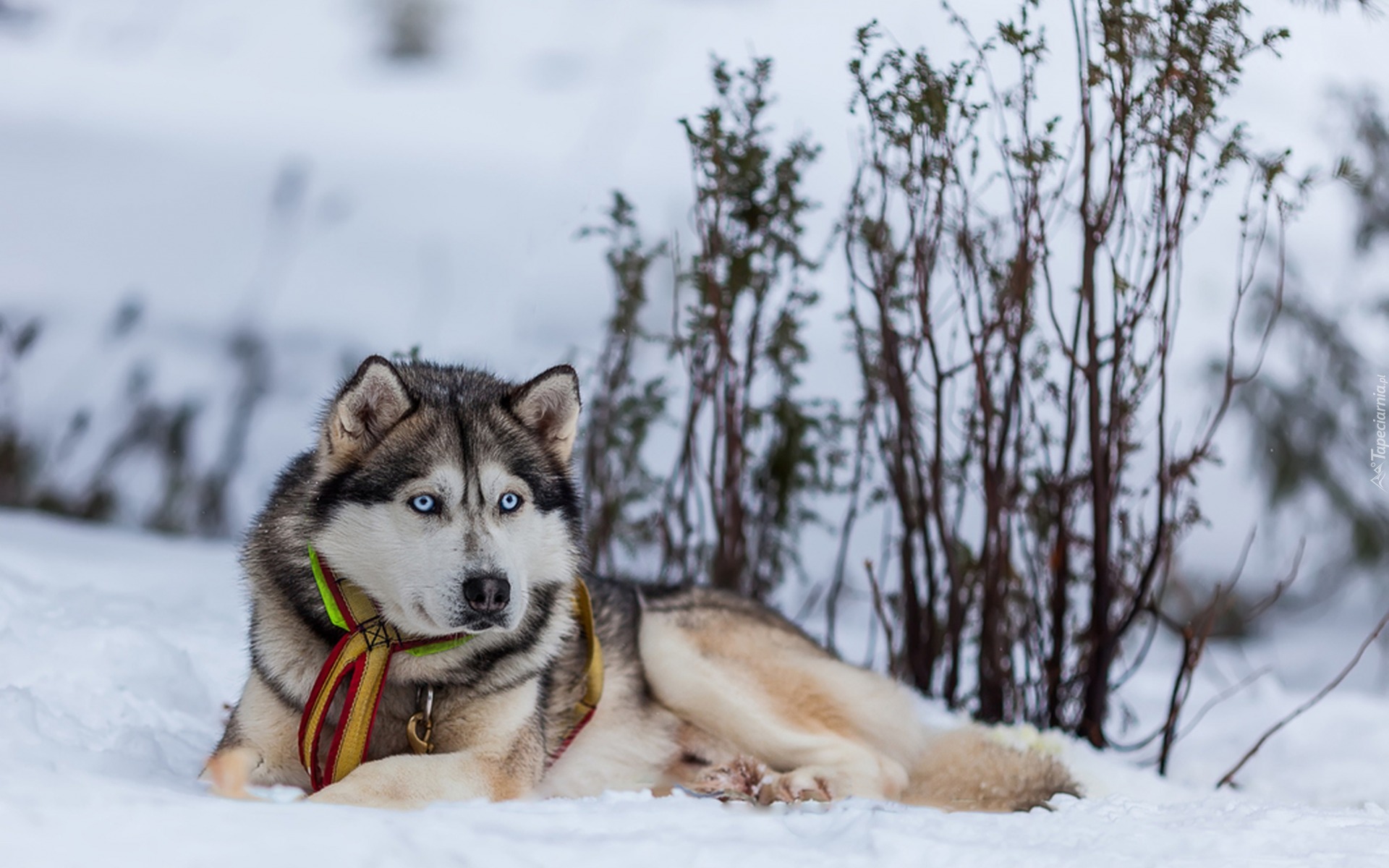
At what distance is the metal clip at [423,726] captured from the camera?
2777mm

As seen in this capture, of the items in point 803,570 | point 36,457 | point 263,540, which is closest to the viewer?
point 263,540

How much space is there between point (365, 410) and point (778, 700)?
1.56 metres

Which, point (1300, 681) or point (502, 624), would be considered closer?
point (502, 624)

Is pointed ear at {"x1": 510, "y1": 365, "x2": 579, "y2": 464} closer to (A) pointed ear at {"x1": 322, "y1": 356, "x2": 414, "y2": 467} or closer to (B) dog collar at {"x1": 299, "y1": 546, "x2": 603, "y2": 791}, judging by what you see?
(A) pointed ear at {"x1": 322, "y1": 356, "x2": 414, "y2": 467}

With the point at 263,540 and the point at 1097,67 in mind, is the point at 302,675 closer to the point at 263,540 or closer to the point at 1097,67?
the point at 263,540

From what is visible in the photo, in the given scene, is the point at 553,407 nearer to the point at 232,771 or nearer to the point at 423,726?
the point at 423,726

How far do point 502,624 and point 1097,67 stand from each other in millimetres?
2723

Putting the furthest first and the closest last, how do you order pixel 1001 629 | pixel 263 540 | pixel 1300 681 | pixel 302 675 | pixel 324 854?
pixel 1300 681, pixel 1001 629, pixel 263 540, pixel 302 675, pixel 324 854

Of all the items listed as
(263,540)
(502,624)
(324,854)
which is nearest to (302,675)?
(263,540)

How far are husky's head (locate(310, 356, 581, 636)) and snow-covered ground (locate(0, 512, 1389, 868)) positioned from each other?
0.49 meters

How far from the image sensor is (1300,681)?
10086mm

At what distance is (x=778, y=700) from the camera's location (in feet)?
11.8

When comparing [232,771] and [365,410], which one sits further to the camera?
[365,410]

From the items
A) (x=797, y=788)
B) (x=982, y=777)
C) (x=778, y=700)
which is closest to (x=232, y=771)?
(x=797, y=788)
